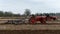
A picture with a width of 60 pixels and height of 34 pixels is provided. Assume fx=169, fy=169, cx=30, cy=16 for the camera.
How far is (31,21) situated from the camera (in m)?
12.7
